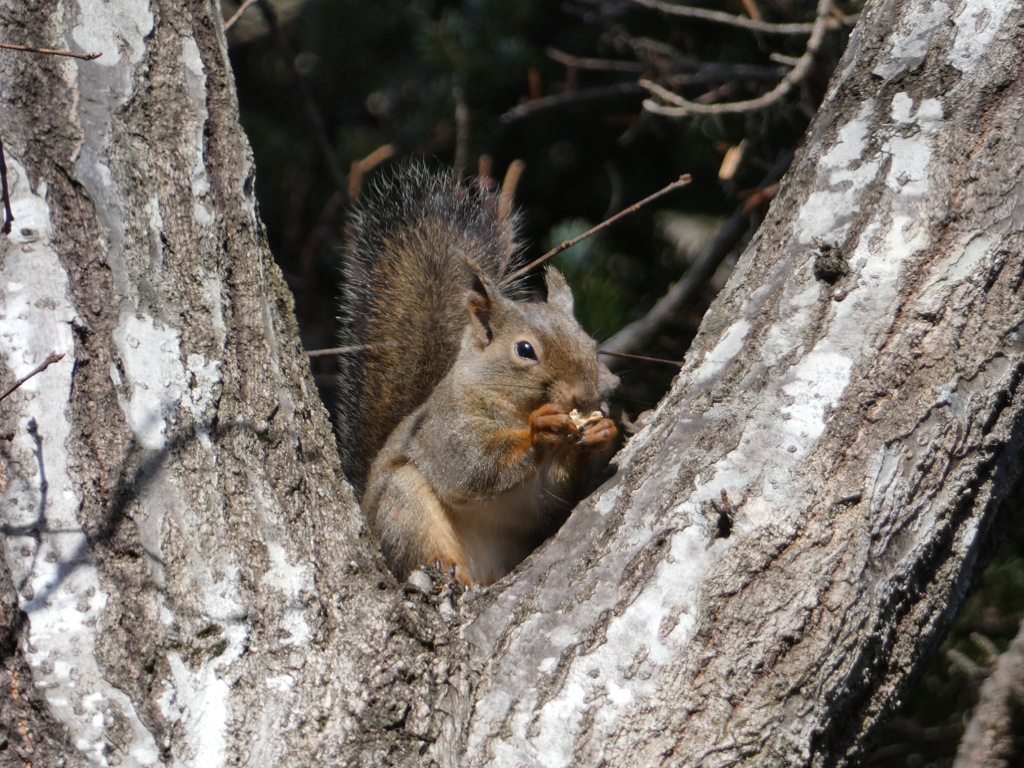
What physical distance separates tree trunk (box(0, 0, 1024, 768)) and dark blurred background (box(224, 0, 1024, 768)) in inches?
44.2

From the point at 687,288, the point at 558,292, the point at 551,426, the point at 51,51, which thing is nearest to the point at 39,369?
the point at 51,51

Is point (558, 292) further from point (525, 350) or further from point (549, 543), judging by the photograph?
point (549, 543)

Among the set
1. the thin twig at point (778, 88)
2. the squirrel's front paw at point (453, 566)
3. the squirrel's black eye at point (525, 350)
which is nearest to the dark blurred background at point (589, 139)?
the thin twig at point (778, 88)

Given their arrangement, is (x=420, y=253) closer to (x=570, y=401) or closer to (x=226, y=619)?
(x=570, y=401)

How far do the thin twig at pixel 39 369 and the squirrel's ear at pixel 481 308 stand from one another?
1.16 meters

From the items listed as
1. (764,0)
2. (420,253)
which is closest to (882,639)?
(420,253)

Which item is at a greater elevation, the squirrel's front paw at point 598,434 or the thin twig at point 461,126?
the thin twig at point 461,126

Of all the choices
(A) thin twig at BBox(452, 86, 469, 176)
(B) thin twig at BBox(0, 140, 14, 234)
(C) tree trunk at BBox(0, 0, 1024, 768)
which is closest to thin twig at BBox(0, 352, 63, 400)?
(C) tree trunk at BBox(0, 0, 1024, 768)

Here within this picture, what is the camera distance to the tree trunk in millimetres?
1506

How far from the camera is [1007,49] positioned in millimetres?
1749

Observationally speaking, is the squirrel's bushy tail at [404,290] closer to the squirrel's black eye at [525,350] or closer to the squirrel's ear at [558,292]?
the squirrel's ear at [558,292]

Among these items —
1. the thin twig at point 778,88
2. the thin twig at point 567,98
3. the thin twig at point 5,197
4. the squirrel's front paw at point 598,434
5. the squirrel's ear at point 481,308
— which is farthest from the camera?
the thin twig at point 567,98

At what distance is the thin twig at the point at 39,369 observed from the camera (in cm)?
142

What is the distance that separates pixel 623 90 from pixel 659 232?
1.55 ft
